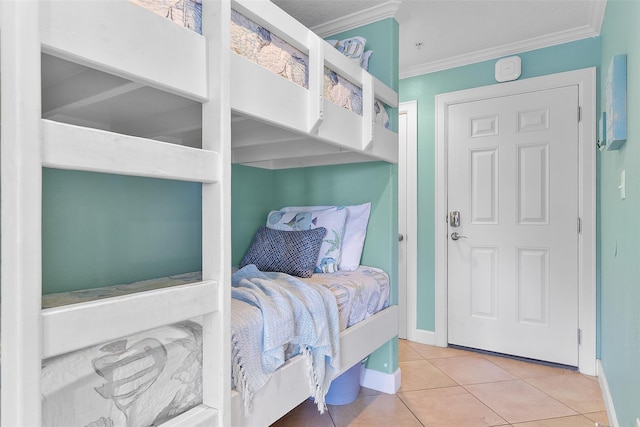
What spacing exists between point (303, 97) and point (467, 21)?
1643 mm

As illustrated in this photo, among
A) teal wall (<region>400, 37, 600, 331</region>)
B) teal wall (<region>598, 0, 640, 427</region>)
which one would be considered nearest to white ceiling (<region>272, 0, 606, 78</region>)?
teal wall (<region>400, 37, 600, 331</region>)

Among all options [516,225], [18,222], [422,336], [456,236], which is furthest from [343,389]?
[18,222]

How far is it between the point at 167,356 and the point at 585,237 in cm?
266

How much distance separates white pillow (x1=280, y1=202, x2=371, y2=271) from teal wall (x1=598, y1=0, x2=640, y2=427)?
4.09 feet

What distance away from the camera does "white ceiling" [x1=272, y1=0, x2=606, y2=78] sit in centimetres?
223

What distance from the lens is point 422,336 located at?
3.12 meters

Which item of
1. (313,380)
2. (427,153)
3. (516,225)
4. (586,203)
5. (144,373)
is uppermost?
(427,153)

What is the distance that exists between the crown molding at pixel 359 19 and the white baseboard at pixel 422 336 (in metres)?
2.33

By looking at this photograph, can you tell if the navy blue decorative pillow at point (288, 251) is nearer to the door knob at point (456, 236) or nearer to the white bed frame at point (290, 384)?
the white bed frame at point (290, 384)

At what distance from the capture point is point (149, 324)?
2.78 feet

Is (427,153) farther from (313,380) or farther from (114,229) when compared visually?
(114,229)

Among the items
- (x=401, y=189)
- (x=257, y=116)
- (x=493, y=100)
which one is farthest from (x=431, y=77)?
(x=257, y=116)

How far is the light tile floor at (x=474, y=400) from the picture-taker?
1.92 meters

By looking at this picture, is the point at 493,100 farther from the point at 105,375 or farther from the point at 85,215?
the point at 105,375
